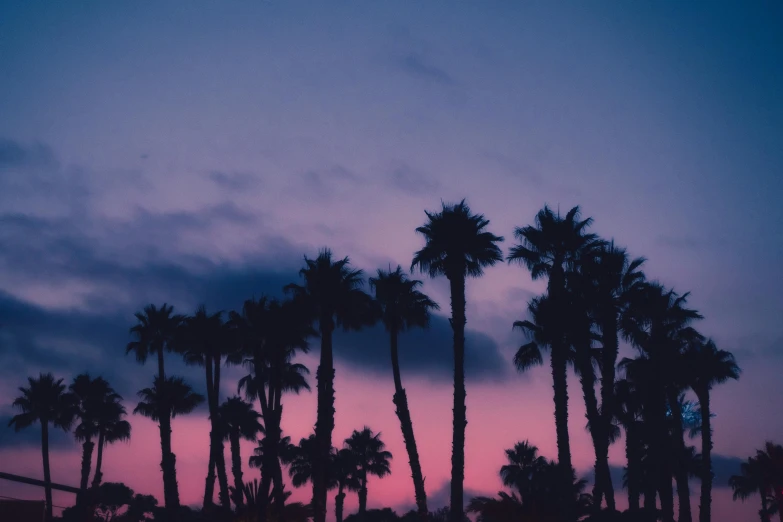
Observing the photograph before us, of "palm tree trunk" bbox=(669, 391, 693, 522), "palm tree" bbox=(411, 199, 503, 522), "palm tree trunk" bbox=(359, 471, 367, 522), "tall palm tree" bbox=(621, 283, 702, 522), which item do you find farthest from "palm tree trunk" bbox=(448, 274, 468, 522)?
"palm tree trunk" bbox=(359, 471, 367, 522)

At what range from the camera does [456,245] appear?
36625mm

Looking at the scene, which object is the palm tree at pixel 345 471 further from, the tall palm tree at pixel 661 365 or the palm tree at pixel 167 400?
the tall palm tree at pixel 661 365

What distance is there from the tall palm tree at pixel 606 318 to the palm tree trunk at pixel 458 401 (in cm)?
643

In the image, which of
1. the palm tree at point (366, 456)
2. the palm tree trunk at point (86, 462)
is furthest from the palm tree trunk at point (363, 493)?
the palm tree trunk at point (86, 462)

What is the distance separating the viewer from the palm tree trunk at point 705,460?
43006 millimetres

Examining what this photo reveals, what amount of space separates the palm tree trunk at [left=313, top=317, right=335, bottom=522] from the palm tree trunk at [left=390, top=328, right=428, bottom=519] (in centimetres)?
355

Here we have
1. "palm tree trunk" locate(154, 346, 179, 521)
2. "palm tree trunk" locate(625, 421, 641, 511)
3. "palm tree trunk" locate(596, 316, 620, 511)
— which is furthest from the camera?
"palm tree trunk" locate(154, 346, 179, 521)

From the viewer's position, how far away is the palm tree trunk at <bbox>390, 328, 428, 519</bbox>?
3666cm

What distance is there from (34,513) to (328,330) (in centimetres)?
1645

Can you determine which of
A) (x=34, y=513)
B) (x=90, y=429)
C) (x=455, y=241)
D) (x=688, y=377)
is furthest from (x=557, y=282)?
(x=90, y=429)

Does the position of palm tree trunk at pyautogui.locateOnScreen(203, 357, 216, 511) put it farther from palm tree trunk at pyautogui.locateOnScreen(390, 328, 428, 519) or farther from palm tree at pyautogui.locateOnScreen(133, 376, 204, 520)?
palm tree trunk at pyautogui.locateOnScreen(390, 328, 428, 519)

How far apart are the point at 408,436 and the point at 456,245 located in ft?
34.2

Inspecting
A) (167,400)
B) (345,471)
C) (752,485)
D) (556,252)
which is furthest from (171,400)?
(752,485)

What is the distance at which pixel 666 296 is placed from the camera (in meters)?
40.4
